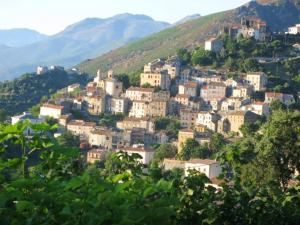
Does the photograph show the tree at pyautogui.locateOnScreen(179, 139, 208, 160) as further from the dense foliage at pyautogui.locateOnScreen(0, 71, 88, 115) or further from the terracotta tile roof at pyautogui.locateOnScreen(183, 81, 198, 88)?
the dense foliage at pyautogui.locateOnScreen(0, 71, 88, 115)

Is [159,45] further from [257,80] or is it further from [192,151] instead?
[192,151]

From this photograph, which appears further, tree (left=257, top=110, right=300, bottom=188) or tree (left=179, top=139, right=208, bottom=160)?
tree (left=179, top=139, right=208, bottom=160)

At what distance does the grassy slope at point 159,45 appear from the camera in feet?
253

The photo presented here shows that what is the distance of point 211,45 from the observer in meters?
44.5

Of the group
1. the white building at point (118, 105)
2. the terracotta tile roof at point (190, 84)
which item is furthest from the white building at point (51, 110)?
the terracotta tile roof at point (190, 84)

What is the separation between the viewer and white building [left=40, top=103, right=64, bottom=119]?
37.5 metres

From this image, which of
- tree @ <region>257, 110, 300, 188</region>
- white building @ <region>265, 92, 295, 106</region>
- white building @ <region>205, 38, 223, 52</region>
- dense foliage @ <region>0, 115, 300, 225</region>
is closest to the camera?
dense foliage @ <region>0, 115, 300, 225</region>

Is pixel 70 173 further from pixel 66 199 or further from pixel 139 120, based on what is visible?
pixel 139 120

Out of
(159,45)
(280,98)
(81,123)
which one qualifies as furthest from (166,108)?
(159,45)

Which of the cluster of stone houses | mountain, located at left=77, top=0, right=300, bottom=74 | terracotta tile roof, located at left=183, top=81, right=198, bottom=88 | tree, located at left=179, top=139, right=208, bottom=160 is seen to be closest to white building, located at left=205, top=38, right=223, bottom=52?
the cluster of stone houses

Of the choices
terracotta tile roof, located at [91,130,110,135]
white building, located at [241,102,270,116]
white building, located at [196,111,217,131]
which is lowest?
terracotta tile roof, located at [91,130,110,135]

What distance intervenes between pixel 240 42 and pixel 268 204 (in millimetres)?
41784

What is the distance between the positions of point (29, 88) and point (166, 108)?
1646 cm

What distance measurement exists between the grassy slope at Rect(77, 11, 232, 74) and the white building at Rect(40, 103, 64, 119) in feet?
110
